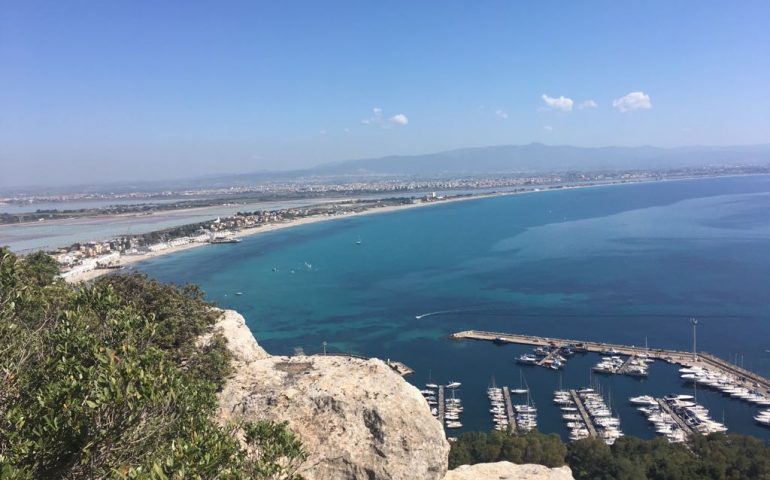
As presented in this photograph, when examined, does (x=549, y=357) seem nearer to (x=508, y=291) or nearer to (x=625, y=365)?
(x=625, y=365)

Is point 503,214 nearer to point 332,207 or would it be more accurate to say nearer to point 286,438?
point 332,207

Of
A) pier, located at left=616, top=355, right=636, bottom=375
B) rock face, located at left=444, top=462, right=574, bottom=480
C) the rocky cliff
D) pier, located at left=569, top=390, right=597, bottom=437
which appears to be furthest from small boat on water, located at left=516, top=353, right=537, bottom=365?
the rocky cliff

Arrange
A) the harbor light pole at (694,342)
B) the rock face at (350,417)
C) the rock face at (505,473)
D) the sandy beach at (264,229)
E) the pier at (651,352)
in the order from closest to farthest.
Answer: the rock face at (350,417), the rock face at (505,473), the pier at (651,352), the harbor light pole at (694,342), the sandy beach at (264,229)

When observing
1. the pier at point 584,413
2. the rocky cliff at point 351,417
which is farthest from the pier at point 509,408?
the rocky cliff at point 351,417

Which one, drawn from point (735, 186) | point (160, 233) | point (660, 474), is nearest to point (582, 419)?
point (660, 474)

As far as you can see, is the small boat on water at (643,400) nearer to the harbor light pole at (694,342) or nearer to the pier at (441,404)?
the harbor light pole at (694,342)

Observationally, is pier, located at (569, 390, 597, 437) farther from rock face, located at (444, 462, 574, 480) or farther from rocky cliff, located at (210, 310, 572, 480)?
rocky cliff, located at (210, 310, 572, 480)

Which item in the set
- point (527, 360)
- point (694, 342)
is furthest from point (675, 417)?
point (694, 342)
